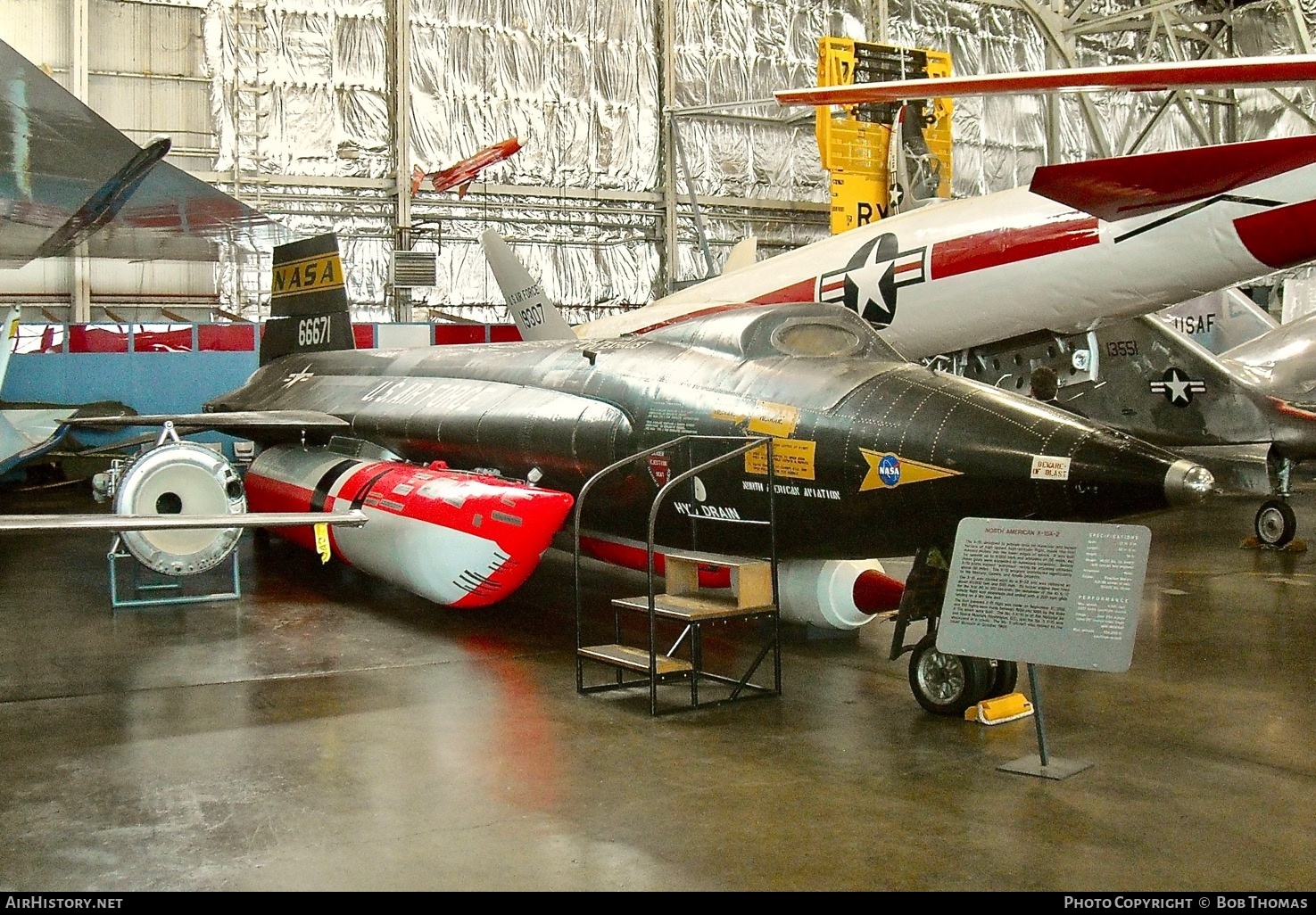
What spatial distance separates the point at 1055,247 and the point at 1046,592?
514cm

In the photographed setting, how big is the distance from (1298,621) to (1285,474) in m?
4.21

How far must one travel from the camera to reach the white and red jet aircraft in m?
6.42

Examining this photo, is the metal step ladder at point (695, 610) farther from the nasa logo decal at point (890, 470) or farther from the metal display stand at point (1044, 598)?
the metal display stand at point (1044, 598)

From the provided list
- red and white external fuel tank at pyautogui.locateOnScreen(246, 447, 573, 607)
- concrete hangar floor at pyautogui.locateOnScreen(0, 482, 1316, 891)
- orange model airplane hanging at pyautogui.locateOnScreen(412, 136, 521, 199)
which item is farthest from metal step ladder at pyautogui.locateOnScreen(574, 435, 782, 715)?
orange model airplane hanging at pyautogui.locateOnScreen(412, 136, 521, 199)

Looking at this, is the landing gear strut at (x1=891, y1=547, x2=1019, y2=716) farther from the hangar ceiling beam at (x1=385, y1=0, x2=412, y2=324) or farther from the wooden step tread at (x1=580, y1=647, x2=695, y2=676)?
the hangar ceiling beam at (x1=385, y1=0, x2=412, y2=324)

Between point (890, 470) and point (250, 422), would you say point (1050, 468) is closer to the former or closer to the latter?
point (890, 470)

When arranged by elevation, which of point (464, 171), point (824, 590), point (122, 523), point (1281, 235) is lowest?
point (824, 590)

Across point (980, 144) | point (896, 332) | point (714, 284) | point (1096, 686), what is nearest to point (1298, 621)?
point (1096, 686)

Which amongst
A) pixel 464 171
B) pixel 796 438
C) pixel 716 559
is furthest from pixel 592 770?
pixel 464 171

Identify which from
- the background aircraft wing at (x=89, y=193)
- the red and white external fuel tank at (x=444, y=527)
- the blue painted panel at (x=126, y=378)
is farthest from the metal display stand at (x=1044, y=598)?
the blue painted panel at (x=126, y=378)

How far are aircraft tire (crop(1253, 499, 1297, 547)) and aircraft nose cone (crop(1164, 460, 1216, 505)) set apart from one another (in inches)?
273

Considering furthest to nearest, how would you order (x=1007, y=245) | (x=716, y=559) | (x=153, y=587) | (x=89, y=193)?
(x=153, y=587) → (x=1007, y=245) → (x=89, y=193) → (x=716, y=559)

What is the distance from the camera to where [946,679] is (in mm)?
6164

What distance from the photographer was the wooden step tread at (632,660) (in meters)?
6.28
